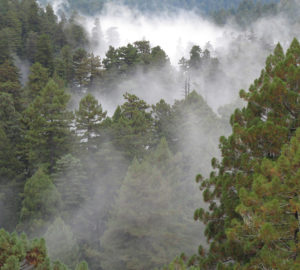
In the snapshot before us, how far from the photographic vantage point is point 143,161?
21.7 metres

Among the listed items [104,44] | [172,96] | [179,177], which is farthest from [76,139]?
[104,44]

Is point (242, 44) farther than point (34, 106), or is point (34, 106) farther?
point (242, 44)

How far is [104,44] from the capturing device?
80.9 metres

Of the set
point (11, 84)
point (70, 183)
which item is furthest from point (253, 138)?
point (11, 84)

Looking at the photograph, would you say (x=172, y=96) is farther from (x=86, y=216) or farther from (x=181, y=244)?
(x=181, y=244)

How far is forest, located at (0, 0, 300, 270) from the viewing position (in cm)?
721

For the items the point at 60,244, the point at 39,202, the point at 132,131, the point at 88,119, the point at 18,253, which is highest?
the point at 88,119

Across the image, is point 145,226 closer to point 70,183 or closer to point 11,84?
point 70,183

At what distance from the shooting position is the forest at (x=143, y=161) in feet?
23.6

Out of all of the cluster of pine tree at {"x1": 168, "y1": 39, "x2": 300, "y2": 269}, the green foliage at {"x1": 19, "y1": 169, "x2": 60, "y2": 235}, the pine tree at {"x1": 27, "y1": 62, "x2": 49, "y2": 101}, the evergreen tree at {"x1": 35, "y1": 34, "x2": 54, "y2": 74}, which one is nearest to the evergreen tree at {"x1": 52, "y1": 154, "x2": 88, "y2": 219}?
the green foliage at {"x1": 19, "y1": 169, "x2": 60, "y2": 235}

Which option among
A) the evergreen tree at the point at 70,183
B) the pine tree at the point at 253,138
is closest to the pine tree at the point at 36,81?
the evergreen tree at the point at 70,183

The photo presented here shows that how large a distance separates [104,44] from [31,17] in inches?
991

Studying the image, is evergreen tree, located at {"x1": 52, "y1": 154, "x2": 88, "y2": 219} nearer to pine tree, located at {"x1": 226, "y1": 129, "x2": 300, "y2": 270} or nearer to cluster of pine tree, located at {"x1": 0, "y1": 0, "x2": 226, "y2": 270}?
cluster of pine tree, located at {"x1": 0, "y1": 0, "x2": 226, "y2": 270}

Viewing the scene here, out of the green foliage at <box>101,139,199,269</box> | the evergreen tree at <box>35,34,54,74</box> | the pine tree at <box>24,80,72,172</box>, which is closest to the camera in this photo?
the green foliage at <box>101,139,199,269</box>
